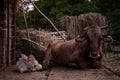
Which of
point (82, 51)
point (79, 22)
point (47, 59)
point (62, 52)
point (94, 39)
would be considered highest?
point (79, 22)

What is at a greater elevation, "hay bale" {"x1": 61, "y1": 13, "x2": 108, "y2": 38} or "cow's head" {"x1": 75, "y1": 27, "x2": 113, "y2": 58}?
"hay bale" {"x1": 61, "y1": 13, "x2": 108, "y2": 38}

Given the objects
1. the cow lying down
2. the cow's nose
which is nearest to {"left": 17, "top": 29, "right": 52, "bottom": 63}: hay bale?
the cow lying down

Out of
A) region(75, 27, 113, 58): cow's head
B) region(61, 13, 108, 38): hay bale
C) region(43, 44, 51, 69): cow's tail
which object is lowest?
region(43, 44, 51, 69): cow's tail

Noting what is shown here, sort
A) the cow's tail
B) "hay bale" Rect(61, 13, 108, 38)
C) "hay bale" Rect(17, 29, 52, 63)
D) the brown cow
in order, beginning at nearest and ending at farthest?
the brown cow < the cow's tail < "hay bale" Rect(17, 29, 52, 63) < "hay bale" Rect(61, 13, 108, 38)

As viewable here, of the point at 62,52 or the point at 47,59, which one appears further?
the point at 47,59

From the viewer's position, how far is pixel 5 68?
995 cm

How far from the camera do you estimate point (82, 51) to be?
989 cm

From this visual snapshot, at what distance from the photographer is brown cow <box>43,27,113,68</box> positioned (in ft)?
30.5

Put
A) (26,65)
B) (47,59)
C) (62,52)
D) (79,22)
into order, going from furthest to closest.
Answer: (79,22), (47,59), (62,52), (26,65)

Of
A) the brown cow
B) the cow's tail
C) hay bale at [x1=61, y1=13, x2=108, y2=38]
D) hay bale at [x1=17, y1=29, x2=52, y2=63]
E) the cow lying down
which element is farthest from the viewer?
hay bale at [x1=61, y1=13, x2=108, y2=38]

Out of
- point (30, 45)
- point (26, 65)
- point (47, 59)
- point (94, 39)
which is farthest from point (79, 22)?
point (26, 65)

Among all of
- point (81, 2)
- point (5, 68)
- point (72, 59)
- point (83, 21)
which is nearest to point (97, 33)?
point (72, 59)

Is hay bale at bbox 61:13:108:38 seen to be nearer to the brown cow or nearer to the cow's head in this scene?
the brown cow

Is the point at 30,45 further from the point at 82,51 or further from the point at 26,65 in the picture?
the point at 26,65
